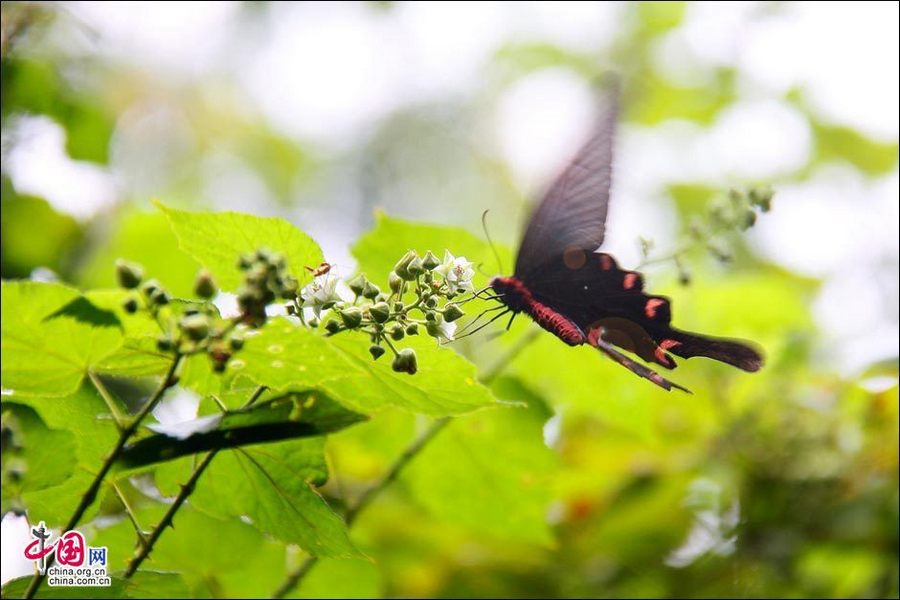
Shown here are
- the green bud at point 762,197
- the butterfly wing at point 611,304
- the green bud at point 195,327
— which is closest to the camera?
the green bud at point 195,327

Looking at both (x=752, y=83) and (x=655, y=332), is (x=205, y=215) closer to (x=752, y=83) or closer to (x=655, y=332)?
(x=655, y=332)

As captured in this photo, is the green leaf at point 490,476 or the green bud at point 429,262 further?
the green leaf at point 490,476

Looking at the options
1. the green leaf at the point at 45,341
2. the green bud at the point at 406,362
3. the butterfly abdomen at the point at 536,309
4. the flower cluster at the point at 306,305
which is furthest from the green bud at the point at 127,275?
the butterfly abdomen at the point at 536,309

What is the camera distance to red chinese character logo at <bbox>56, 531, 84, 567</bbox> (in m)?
1.56

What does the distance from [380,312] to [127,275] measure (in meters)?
0.43

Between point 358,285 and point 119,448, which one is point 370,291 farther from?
point 119,448

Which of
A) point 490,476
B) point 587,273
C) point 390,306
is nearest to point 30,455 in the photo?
point 390,306

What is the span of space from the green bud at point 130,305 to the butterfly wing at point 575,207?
0.96m

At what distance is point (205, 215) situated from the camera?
1.69 meters

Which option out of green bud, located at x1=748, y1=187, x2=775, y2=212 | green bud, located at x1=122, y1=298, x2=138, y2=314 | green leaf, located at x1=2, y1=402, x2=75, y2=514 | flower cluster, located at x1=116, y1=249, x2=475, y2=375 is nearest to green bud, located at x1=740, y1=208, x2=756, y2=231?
green bud, located at x1=748, y1=187, x2=775, y2=212

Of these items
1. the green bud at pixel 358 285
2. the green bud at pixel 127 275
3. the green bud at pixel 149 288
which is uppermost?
the green bud at pixel 127 275

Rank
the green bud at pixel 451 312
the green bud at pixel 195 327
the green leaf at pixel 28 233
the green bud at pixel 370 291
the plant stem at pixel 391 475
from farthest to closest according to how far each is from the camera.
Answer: the green leaf at pixel 28 233 → the plant stem at pixel 391 475 → the green bud at pixel 451 312 → the green bud at pixel 370 291 → the green bud at pixel 195 327

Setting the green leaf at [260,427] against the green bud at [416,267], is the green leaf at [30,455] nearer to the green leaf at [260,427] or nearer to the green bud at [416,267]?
the green leaf at [260,427]

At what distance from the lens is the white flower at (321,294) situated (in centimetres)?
164
